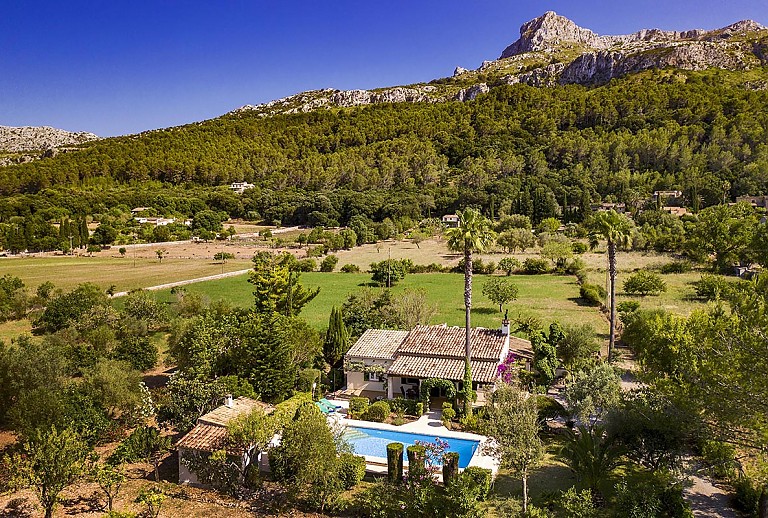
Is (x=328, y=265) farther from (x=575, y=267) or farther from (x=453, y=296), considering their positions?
(x=575, y=267)

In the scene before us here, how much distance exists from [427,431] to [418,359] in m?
4.49

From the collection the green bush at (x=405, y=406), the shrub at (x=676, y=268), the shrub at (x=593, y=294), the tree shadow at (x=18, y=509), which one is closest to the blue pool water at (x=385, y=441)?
the green bush at (x=405, y=406)

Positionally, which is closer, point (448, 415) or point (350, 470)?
point (350, 470)

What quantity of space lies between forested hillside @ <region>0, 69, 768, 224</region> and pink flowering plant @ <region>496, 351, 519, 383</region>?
219ft

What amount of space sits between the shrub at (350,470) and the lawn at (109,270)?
39170 millimetres

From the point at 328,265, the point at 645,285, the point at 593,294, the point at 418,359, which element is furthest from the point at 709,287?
the point at 328,265

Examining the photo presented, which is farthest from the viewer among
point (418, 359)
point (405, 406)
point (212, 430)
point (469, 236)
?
point (418, 359)

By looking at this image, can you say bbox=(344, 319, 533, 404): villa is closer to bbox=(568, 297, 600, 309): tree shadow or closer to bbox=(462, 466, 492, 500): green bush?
bbox=(462, 466, 492, 500): green bush

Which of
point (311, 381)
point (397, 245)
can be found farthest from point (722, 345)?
point (397, 245)

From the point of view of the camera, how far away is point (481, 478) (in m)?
14.8

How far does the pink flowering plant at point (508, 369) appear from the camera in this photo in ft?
72.0

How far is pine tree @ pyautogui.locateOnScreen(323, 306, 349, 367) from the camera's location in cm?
2711

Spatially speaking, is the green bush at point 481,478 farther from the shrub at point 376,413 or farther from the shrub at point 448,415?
the shrub at point 376,413

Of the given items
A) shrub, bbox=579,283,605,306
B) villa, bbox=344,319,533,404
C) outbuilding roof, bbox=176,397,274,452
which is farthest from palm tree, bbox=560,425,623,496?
shrub, bbox=579,283,605,306
